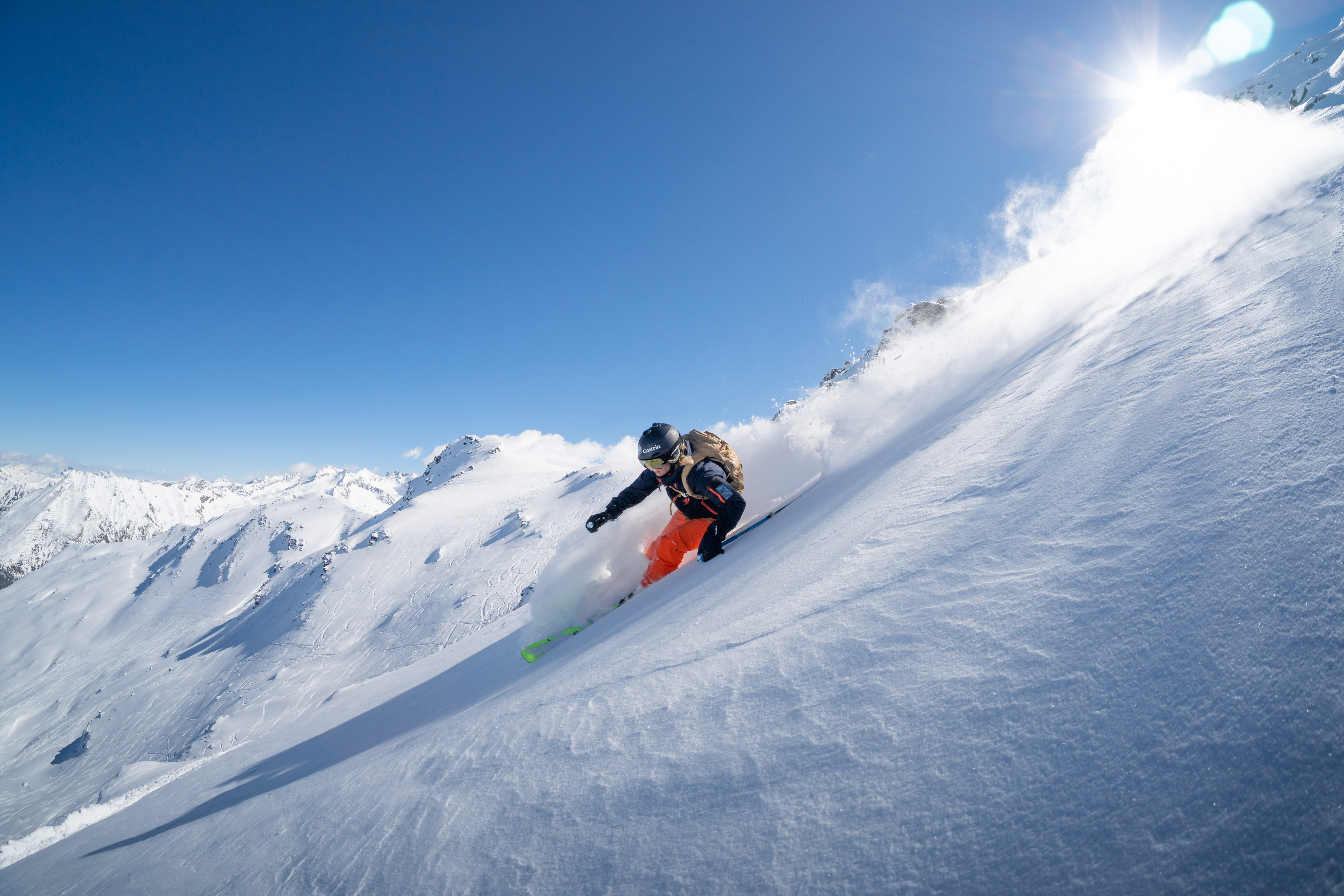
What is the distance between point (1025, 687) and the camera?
1.32 meters

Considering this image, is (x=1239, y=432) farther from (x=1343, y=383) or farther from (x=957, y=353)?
(x=957, y=353)

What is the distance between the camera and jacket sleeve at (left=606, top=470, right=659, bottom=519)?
6340mm

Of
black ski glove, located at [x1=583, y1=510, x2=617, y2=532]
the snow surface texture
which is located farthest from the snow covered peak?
black ski glove, located at [x1=583, y1=510, x2=617, y2=532]

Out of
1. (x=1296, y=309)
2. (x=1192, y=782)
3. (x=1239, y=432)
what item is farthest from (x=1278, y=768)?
(x=1296, y=309)

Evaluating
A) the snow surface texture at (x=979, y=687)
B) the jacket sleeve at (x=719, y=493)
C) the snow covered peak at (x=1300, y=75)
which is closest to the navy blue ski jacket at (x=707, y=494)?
the jacket sleeve at (x=719, y=493)

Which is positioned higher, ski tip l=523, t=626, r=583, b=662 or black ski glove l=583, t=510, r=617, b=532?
black ski glove l=583, t=510, r=617, b=532

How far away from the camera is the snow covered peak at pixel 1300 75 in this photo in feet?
92.7

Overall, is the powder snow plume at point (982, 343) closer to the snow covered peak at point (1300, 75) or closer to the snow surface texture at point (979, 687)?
the snow surface texture at point (979, 687)

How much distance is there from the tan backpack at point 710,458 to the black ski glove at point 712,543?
0.37m

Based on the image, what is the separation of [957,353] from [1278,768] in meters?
7.27

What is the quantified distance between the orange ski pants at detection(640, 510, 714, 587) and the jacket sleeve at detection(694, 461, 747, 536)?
0.54 m

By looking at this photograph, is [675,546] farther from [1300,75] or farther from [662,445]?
[1300,75]

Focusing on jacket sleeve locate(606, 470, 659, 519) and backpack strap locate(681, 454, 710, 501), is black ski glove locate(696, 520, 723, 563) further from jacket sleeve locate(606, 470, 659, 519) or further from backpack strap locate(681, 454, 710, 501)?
jacket sleeve locate(606, 470, 659, 519)

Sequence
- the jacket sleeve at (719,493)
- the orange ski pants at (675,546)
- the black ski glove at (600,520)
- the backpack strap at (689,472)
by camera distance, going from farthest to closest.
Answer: the black ski glove at (600,520), the orange ski pants at (675,546), the backpack strap at (689,472), the jacket sleeve at (719,493)
